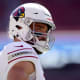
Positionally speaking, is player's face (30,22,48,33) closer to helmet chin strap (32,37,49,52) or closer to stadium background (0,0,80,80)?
helmet chin strap (32,37,49,52)

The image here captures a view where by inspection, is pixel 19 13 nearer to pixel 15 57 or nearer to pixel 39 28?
pixel 39 28

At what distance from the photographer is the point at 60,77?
3.15 meters

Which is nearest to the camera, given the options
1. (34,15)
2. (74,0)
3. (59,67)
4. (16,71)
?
(16,71)

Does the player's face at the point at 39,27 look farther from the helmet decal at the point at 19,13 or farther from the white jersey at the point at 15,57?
the white jersey at the point at 15,57

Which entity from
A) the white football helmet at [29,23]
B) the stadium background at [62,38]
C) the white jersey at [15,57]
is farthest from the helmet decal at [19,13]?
the stadium background at [62,38]

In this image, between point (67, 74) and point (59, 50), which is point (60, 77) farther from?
point (59, 50)

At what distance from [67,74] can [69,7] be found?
81cm

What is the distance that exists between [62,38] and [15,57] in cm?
245

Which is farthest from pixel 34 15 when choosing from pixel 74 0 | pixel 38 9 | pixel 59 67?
pixel 74 0

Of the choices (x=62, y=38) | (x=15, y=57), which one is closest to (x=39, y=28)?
(x=15, y=57)

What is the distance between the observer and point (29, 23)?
1.68 m

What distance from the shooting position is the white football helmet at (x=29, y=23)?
167 cm

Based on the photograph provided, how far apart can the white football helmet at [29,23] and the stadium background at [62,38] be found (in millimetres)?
1359

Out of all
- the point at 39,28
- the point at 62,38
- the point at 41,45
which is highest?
the point at 39,28
